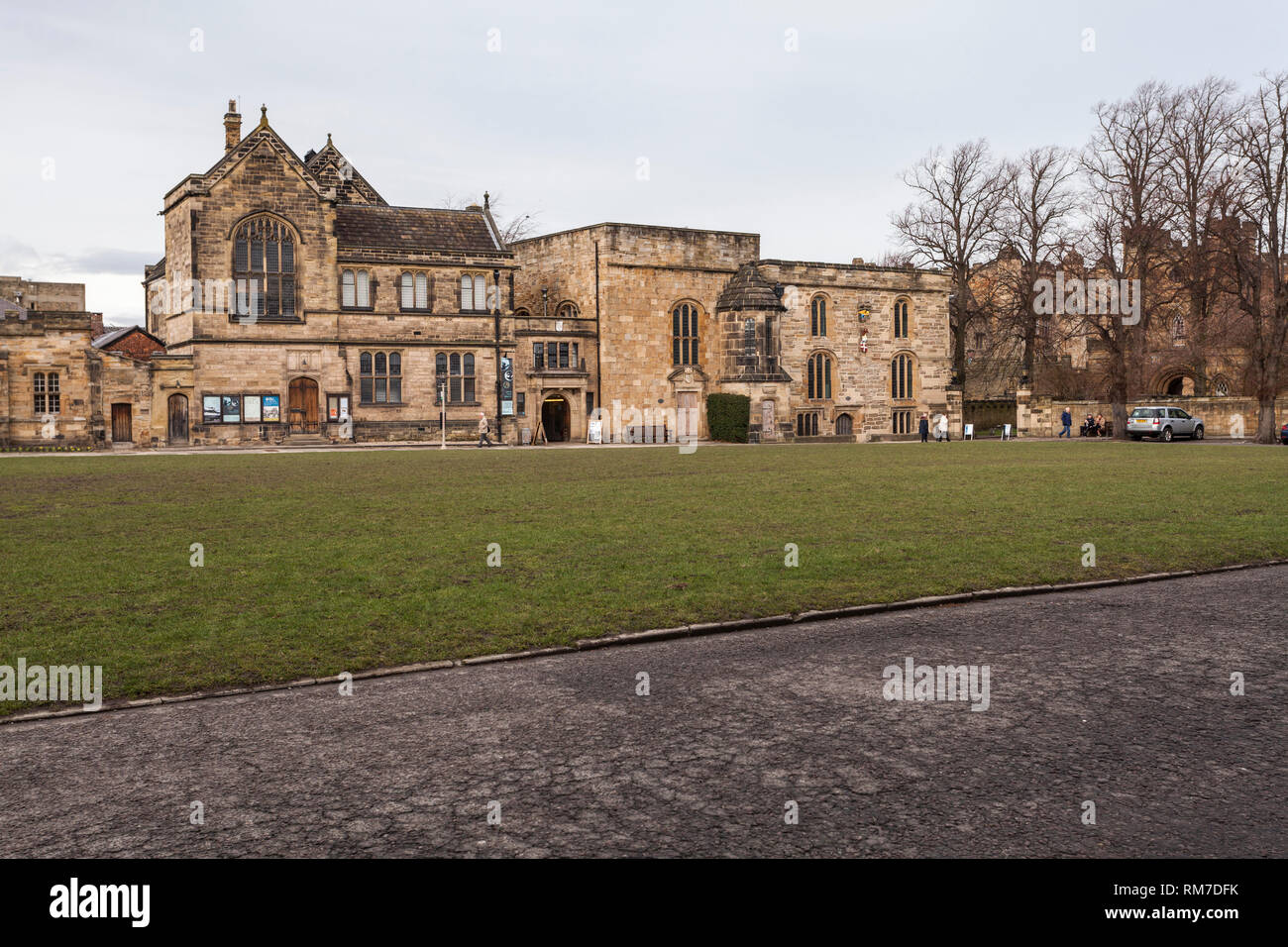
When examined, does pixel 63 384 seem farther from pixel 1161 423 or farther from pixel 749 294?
pixel 1161 423

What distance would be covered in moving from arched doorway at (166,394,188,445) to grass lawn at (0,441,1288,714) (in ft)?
75.3

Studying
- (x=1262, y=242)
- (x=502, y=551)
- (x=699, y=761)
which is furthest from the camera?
(x=1262, y=242)

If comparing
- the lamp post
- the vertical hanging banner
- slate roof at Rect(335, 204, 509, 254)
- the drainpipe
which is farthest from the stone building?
the vertical hanging banner

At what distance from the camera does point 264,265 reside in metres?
46.8

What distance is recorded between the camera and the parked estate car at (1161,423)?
4947 cm

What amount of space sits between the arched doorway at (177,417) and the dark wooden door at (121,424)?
2076mm

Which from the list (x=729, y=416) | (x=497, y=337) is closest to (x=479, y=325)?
(x=497, y=337)

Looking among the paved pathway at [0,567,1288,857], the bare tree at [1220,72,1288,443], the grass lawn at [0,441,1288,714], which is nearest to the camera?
the paved pathway at [0,567,1288,857]

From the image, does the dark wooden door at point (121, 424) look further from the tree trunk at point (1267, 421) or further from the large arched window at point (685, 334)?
the tree trunk at point (1267, 421)

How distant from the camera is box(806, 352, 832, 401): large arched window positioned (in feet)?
190

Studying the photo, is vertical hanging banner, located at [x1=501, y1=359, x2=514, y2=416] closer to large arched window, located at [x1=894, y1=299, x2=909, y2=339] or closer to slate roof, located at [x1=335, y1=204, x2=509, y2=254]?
slate roof, located at [x1=335, y1=204, x2=509, y2=254]

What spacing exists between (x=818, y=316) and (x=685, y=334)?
8017 mm
